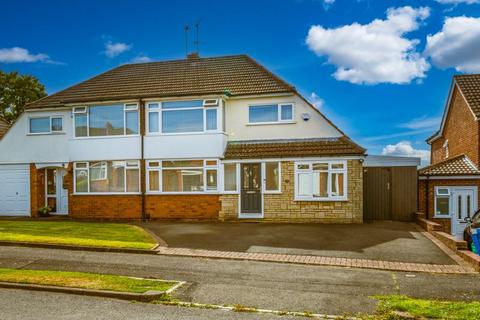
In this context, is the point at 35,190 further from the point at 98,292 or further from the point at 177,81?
the point at 98,292

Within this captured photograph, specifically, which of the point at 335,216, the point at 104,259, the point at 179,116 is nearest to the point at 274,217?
the point at 335,216

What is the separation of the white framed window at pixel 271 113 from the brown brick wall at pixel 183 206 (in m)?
3.72

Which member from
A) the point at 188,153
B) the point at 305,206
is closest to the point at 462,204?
the point at 305,206

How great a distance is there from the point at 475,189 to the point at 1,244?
1720 cm

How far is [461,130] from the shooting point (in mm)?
20578

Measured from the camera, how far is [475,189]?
17719 mm

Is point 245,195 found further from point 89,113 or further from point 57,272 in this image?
point 57,272

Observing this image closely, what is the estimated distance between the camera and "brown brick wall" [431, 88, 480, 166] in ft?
60.7

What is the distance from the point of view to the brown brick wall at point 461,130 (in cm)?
1850

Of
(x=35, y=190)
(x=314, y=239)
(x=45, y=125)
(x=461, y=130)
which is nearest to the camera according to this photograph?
(x=314, y=239)

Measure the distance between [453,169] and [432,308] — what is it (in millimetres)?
13481

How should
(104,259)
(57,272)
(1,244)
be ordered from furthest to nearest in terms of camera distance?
(1,244)
(104,259)
(57,272)

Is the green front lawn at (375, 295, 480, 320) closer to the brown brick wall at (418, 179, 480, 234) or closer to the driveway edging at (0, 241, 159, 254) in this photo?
the driveway edging at (0, 241, 159, 254)

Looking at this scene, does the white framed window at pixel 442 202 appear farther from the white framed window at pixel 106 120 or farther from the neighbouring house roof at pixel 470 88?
the white framed window at pixel 106 120
